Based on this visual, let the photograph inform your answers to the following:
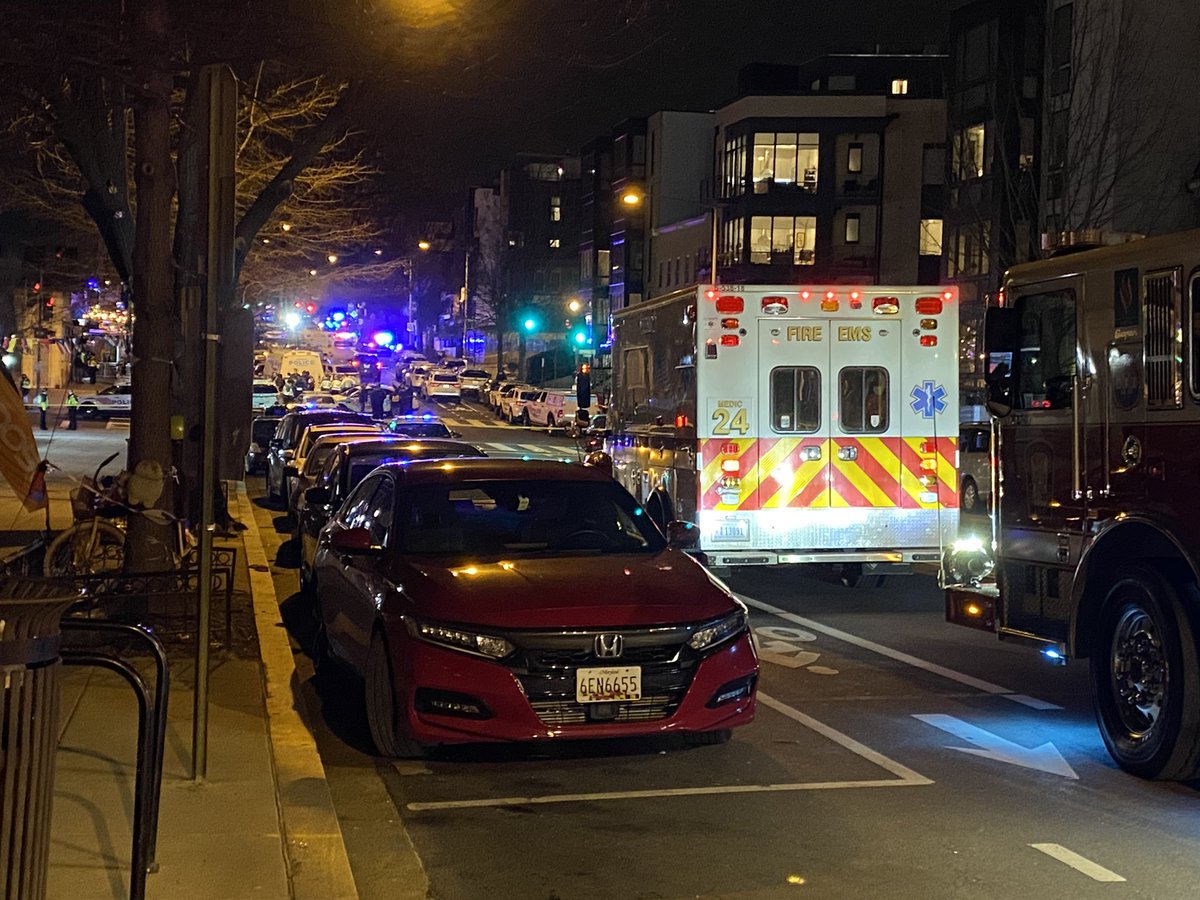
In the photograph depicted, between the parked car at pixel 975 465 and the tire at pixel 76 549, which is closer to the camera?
the tire at pixel 76 549

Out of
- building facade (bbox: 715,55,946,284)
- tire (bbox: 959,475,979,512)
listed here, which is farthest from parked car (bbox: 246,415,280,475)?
building facade (bbox: 715,55,946,284)

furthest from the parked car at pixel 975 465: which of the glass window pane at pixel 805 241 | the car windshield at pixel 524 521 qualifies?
the glass window pane at pixel 805 241

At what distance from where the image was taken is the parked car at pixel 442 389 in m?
74.3

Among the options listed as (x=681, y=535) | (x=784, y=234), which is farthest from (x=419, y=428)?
(x=784, y=234)

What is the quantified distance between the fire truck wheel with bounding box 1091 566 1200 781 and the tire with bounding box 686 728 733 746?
202 cm

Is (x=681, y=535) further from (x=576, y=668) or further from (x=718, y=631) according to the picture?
(x=576, y=668)

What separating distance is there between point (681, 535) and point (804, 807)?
273 centimetres

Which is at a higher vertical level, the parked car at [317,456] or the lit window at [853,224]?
the lit window at [853,224]

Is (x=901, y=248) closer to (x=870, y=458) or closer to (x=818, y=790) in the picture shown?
(x=870, y=458)

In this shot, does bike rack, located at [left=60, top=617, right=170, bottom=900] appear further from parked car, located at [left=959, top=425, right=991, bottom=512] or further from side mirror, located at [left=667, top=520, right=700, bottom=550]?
parked car, located at [left=959, top=425, right=991, bottom=512]

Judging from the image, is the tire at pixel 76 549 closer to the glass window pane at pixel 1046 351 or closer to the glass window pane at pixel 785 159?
the glass window pane at pixel 1046 351

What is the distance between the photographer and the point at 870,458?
14195mm

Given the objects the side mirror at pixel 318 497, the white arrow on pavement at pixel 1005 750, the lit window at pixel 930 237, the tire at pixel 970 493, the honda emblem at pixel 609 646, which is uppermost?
the lit window at pixel 930 237

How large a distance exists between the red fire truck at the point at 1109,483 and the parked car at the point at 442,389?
215 feet
